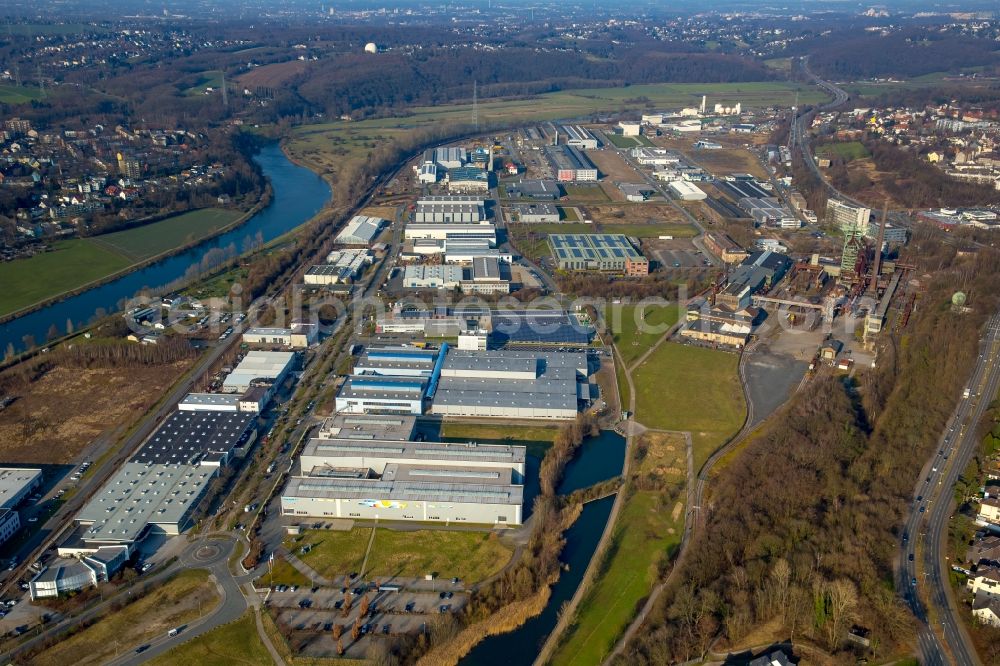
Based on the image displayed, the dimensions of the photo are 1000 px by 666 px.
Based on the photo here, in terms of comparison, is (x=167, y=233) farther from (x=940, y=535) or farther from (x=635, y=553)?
(x=940, y=535)

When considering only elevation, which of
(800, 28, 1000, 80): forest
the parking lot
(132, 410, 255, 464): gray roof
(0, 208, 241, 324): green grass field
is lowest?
the parking lot

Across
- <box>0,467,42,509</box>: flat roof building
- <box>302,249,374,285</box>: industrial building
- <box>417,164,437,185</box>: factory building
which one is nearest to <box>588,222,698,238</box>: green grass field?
<box>302,249,374,285</box>: industrial building

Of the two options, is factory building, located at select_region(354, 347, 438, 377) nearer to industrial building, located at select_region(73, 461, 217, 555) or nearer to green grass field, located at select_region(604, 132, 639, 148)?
industrial building, located at select_region(73, 461, 217, 555)

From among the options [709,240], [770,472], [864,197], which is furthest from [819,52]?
[770,472]

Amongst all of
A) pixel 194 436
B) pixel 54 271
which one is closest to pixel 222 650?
pixel 194 436

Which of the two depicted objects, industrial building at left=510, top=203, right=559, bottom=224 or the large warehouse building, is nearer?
the large warehouse building

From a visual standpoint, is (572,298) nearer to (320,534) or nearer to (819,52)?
(320,534)

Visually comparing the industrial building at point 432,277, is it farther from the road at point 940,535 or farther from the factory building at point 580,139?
the factory building at point 580,139
